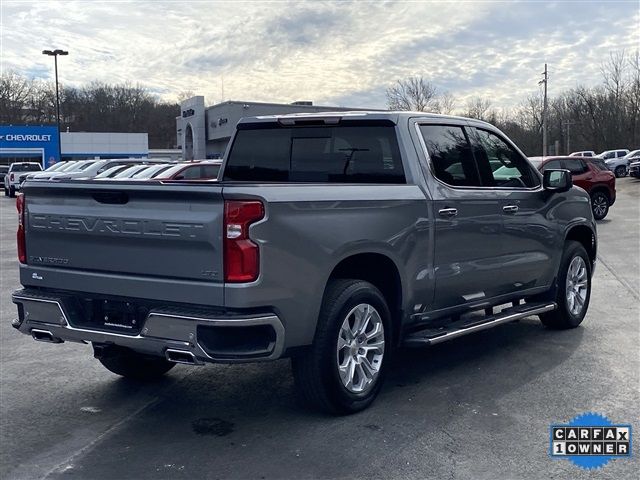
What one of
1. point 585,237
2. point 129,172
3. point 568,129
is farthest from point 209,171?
point 568,129

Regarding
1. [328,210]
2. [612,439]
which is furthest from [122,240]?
[612,439]

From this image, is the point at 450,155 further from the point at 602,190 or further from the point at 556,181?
the point at 602,190

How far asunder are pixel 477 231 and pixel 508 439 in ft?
6.44

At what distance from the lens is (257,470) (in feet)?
13.6

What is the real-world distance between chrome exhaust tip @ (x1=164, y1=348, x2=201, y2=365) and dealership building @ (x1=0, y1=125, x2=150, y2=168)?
185ft

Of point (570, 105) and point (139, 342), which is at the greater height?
point (570, 105)

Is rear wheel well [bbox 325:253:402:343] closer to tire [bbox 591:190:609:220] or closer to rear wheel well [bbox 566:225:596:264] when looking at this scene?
rear wheel well [bbox 566:225:596:264]

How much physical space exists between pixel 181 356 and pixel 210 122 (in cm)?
6067

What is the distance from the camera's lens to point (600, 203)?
21406 mm

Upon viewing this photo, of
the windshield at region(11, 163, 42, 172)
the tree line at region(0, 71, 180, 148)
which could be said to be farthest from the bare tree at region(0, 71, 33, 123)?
the windshield at region(11, 163, 42, 172)

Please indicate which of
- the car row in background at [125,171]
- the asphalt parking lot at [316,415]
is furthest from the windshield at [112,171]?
the asphalt parking lot at [316,415]

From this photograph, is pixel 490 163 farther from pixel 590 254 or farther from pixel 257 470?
pixel 257 470

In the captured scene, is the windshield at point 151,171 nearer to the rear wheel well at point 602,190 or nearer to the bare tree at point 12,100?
the rear wheel well at point 602,190

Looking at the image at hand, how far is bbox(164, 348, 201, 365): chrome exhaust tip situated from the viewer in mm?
4246
